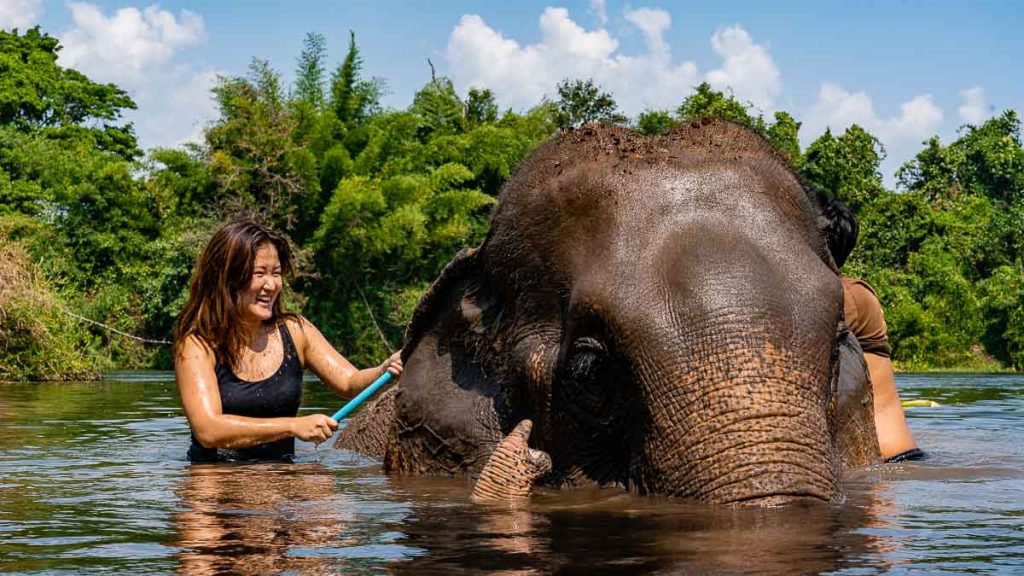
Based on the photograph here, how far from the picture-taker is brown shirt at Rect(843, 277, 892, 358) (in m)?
6.64

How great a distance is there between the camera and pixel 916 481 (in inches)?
238

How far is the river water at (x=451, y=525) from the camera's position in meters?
3.83

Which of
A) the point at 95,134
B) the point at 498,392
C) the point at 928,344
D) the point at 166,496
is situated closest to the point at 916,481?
the point at 498,392

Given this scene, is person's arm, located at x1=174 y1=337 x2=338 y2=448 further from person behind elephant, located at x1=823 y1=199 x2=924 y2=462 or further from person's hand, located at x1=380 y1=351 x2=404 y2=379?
person behind elephant, located at x1=823 y1=199 x2=924 y2=462

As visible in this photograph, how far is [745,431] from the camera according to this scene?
14.1 feet

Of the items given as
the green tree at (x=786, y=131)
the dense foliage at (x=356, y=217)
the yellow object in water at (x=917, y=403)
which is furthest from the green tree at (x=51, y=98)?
the yellow object in water at (x=917, y=403)

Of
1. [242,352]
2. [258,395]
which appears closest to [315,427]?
[258,395]

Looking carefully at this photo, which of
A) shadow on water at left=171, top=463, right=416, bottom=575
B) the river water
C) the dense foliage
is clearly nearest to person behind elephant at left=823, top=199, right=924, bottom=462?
the river water

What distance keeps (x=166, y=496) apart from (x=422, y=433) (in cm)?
109

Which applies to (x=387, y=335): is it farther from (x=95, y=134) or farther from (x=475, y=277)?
(x=475, y=277)

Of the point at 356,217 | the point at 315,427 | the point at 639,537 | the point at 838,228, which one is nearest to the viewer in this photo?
the point at 639,537

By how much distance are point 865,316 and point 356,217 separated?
28987 mm

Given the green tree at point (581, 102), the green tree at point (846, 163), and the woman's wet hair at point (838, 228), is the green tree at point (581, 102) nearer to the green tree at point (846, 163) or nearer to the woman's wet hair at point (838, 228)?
the green tree at point (846, 163)

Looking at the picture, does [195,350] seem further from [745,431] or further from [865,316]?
[745,431]
